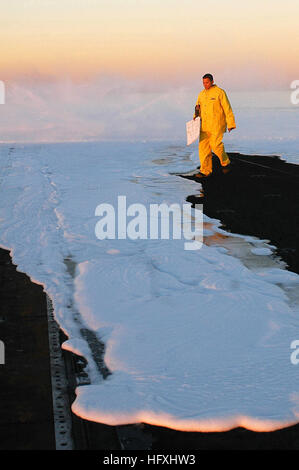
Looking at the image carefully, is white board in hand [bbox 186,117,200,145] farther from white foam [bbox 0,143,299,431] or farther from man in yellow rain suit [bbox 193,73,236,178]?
white foam [bbox 0,143,299,431]

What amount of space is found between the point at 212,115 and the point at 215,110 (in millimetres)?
98

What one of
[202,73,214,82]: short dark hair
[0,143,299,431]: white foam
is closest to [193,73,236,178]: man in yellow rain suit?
[202,73,214,82]: short dark hair

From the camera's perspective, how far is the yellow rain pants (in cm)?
1130

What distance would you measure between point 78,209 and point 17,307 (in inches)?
178

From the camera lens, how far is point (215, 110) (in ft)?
37.2

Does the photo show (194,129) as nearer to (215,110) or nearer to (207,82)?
(215,110)

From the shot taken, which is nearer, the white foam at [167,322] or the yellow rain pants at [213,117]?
the white foam at [167,322]

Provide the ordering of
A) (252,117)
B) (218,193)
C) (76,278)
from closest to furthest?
(76,278) < (218,193) < (252,117)

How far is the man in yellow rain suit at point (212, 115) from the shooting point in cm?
1127

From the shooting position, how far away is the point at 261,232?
724cm

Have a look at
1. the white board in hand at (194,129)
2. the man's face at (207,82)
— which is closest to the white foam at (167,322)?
the white board in hand at (194,129)

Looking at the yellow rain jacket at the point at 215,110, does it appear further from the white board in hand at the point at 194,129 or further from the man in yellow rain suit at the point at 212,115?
the white board in hand at the point at 194,129

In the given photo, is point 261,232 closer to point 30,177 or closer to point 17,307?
point 17,307

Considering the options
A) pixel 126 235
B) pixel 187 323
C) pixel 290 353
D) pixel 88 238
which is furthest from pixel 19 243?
pixel 290 353
